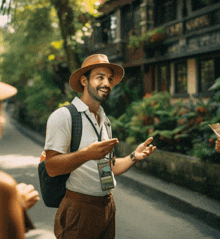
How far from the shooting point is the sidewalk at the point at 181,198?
4802mm

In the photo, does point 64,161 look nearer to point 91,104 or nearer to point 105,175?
point 105,175

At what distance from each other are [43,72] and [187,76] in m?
9.16

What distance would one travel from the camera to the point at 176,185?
659 cm

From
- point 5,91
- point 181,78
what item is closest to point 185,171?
point 5,91

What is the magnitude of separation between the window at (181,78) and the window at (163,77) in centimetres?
58

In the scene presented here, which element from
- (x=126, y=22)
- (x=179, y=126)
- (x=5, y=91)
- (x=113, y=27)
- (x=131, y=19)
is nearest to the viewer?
(x=5, y=91)

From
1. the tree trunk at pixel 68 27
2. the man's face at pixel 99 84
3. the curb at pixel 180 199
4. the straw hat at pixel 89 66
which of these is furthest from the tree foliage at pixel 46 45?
the man's face at pixel 99 84

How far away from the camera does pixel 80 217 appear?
2.15 meters

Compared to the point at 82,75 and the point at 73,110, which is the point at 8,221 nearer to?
the point at 73,110

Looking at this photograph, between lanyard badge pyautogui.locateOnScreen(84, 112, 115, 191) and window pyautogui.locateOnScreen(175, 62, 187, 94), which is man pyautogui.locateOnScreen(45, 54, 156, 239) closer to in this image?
lanyard badge pyautogui.locateOnScreen(84, 112, 115, 191)

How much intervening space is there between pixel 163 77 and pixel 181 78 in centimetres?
135

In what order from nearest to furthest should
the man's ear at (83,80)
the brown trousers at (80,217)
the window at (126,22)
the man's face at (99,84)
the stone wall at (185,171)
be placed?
the brown trousers at (80,217) → the man's face at (99,84) → the man's ear at (83,80) → the stone wall at (185,171) → the window at (126,22)

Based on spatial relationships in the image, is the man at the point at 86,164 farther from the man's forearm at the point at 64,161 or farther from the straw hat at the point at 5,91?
the straw hat at the point at 5,91

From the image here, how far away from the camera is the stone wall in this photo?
5535 mm
